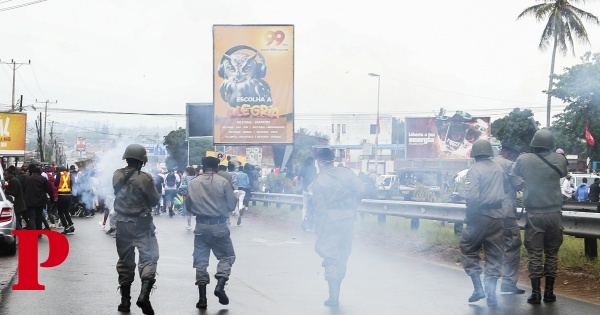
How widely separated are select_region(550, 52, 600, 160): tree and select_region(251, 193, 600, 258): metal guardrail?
22810mm

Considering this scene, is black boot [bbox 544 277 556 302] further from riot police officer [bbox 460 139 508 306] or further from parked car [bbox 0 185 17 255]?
A: parked car [bbox 0 185 17 255]

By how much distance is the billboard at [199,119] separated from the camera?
38.2m

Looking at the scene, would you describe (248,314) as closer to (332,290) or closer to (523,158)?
(332,290)

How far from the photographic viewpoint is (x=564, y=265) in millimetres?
12328

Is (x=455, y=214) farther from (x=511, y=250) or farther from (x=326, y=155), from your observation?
(x=326, y=155)

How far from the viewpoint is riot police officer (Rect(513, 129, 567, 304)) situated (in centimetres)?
972

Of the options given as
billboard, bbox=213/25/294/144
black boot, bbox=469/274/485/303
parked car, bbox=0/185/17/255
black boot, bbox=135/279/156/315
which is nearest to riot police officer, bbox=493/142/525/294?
black boot, bbox=469/274/485/303

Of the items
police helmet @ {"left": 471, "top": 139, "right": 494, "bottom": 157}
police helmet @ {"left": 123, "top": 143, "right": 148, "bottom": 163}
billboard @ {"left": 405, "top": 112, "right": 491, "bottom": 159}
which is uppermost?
billboard @ {"left": 405, "top": 112, "right": 491, "bottom": 159}

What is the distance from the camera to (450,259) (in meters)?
14.6

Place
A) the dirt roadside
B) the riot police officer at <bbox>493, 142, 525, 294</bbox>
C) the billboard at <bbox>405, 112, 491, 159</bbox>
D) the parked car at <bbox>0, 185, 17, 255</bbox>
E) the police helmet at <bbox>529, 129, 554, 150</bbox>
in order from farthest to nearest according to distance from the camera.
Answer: the billboard at <bbox>405, 112, 491, 159</bbox>
the parked car at <bbox>0, 185, 17, 255</bbox>
the dirt roadside
the riot police officer at <bbox>493, 142, 525, 294</bbox>
the police helmet at <bbox>529, 129, 554, 150</bbox>

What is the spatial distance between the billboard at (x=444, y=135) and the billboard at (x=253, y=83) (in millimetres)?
24779

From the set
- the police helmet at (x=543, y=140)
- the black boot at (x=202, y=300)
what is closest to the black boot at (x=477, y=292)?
the police helmet at (x=543, y=140)

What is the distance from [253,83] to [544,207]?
22412 mm

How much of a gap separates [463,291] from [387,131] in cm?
9915
